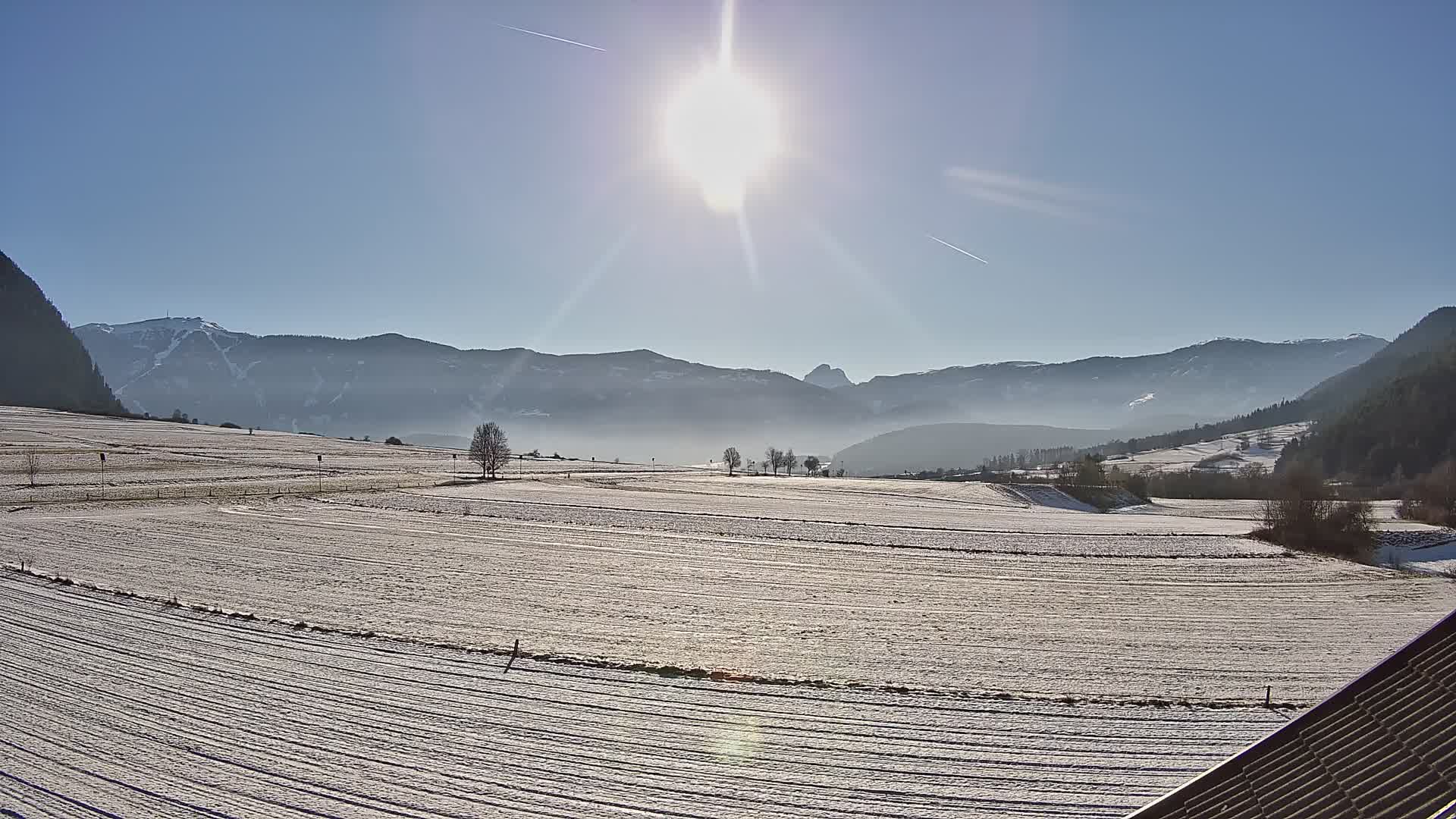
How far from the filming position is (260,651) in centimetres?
1897

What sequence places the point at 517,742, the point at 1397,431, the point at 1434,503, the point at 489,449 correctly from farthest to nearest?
the point at 1397,431 → the point at 489,449 → the point at 1434,503 → the point at 517,742

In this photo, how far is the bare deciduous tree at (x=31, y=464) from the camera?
62644mm

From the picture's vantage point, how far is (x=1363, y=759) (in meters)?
5.34

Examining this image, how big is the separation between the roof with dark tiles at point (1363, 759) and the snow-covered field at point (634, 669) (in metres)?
6.50

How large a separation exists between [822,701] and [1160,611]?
18424 mm

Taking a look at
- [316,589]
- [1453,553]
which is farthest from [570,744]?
[1453,553]

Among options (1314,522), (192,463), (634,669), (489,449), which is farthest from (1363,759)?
(192,463)

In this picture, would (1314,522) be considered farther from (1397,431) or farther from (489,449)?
(1397,431)

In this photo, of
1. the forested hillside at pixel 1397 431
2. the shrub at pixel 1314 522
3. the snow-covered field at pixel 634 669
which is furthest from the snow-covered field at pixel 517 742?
the forested hillside at pixel 1397 431

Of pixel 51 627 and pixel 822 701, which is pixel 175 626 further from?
pixel 822 701

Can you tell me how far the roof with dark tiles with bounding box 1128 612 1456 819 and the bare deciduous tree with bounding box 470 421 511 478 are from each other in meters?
89.3

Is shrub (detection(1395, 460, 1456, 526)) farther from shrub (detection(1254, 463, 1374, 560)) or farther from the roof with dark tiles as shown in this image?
the roof with dark tiles

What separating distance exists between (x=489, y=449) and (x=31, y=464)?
139 ft

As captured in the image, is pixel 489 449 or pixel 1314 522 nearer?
pixel 1314 522
